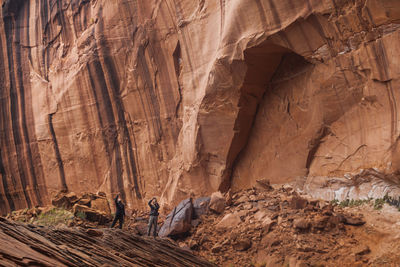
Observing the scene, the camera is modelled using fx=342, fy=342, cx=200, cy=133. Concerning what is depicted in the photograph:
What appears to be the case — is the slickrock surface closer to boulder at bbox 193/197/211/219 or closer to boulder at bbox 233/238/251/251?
boulder at bbox 233/238/251/251

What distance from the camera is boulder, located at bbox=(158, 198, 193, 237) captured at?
9789 mm

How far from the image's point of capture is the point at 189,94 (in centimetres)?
1261

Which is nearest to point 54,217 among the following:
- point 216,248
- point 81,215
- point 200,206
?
point 81,215

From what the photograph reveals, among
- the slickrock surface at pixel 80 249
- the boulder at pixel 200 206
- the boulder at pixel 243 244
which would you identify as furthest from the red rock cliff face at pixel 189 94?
the slickrock surface at pixel 80 249

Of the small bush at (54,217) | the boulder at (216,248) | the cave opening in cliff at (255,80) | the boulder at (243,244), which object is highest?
the cave opening in cliff at (255,80)

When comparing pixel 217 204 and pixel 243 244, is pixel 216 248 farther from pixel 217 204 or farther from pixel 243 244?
pixel 217 204

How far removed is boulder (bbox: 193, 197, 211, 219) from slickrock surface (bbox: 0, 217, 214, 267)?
6.48 ft

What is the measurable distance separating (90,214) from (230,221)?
486 centimetres

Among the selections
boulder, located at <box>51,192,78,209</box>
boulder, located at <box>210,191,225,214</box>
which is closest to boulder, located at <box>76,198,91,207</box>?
boulder, located at <box>51,192,78,209</box>

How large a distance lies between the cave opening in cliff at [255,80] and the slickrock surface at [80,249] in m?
4.34

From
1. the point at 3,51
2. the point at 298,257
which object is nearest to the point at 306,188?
the point at 298,257

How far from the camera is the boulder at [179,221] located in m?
9.79

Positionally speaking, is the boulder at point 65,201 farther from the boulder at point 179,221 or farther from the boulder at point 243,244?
the boulder at point 243,244

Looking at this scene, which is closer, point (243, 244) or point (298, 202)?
point (243, 244)
